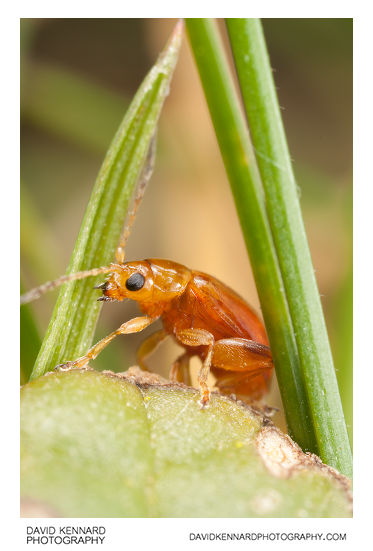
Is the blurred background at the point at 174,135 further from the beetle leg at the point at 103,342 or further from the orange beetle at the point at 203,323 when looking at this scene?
the beetle leg at the point at 103,342

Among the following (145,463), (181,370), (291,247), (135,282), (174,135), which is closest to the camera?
(145,463)

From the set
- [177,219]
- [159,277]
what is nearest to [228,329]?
[159,277]

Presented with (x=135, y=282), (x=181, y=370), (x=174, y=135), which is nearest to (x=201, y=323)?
(x=181, y=370)

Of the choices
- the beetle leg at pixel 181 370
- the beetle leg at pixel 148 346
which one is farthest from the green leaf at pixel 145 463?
the beetle leg at pixel 148 346

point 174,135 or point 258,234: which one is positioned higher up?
point 174,135

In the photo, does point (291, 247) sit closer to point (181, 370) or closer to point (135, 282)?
point (135, 282)

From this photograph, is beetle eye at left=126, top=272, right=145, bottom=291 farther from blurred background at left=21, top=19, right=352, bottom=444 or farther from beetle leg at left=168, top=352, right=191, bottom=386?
blurred background at left=21, top=19, right=352, bottom=444

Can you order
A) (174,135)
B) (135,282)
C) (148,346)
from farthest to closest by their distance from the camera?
(174,135), (148,346), (135,282)
